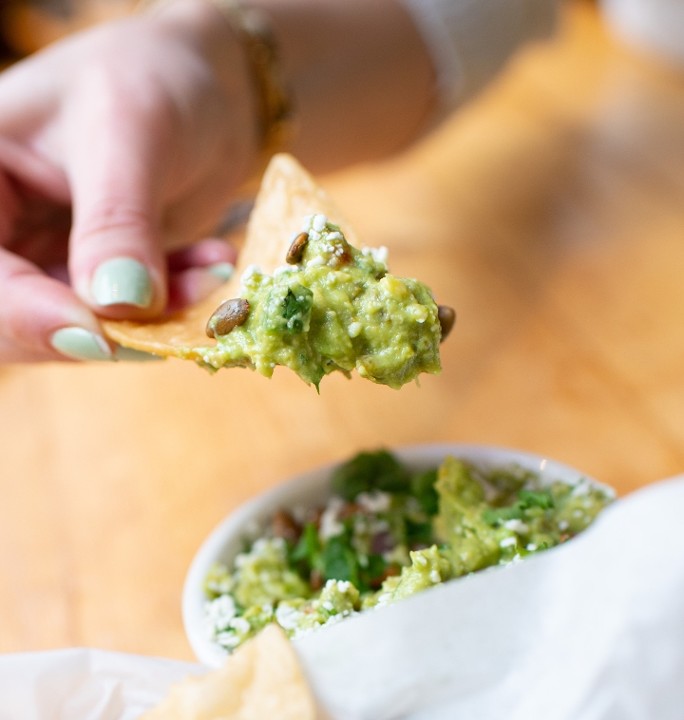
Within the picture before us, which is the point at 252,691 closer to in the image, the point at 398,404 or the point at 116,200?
the point at 116,200

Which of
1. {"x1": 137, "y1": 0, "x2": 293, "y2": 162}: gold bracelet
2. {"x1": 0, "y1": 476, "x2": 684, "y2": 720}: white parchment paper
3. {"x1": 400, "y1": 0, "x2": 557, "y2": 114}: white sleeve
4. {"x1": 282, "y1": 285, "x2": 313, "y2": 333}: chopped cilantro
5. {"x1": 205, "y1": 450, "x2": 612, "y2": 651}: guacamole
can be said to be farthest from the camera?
{"x1": 400, "y1": 0, "x2": 557, "y2": 114}: white sleeve

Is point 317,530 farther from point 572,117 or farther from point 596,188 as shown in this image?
point 572,117

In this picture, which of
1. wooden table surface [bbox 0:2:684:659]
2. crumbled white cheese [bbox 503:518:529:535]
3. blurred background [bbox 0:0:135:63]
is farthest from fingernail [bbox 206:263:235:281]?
blurred background [bbox 0:0:135:63]

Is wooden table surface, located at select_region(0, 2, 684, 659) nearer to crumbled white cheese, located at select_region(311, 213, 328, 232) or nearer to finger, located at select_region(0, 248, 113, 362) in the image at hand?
finger, located at select_region(0, 248, 113, 362)

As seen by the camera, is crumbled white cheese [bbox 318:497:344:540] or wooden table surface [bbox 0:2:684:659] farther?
wooden table surface [bbox 0:2:684:659]

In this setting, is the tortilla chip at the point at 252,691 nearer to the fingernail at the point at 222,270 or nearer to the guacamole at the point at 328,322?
the guacamole at the point at 328,322

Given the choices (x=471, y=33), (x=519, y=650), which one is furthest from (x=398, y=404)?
(x=471, y=33)
